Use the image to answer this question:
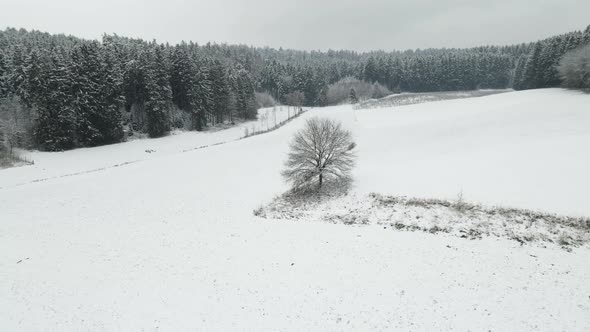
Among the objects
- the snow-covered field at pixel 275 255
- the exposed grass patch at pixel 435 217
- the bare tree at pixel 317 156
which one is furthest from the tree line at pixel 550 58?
the bare tree at pixel 317 156

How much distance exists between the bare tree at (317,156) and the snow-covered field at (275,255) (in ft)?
11.5

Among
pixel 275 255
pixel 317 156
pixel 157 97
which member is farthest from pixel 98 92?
pixel 275 255

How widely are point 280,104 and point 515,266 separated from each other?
11313 centimetres

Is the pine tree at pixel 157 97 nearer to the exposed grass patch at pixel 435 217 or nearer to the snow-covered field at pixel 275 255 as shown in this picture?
the snow-covered field at pixel 275 255

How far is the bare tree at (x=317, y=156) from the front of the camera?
30984 mm

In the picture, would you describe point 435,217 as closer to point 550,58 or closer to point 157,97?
point 157,97

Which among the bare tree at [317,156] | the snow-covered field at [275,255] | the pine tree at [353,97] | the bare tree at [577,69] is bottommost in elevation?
the snow-covered field at [275,255]

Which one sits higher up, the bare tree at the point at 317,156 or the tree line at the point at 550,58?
the tree line at the point at 550,58

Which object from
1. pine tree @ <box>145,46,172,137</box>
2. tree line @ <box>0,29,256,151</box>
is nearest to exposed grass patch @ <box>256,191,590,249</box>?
tree line @ <box>0,29,256,151</box>

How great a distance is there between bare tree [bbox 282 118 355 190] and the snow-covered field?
3490 millimetres

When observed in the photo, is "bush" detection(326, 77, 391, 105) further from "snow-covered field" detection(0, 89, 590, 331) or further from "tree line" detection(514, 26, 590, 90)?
"snow-covered field" detection(0, 89, 590, 331)

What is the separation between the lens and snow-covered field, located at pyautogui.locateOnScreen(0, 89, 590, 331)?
44.9 feet

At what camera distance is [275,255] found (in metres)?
19.2

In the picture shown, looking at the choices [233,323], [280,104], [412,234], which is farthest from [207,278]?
[280,104]
